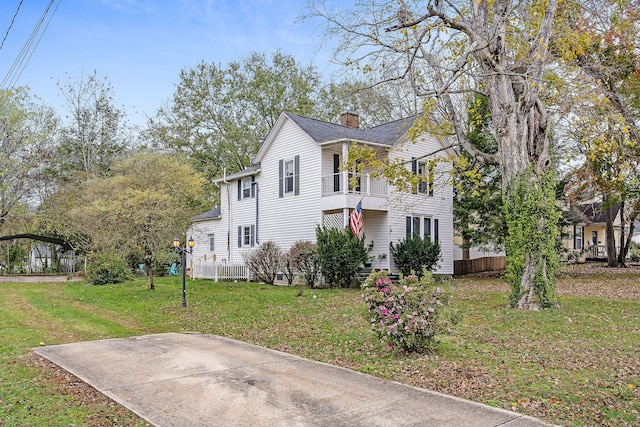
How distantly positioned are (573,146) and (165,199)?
15892 millimetres

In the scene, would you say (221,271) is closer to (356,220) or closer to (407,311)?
(356,220)

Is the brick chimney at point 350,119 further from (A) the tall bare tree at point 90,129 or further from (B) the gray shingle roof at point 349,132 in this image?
(A) the tall bare tree at point 90,129

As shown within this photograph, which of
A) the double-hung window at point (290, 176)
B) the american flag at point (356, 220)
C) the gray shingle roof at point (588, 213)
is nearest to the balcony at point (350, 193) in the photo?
the american flag at point (356, 220)

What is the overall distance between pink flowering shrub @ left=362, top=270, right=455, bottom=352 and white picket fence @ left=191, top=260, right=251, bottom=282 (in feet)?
54.9

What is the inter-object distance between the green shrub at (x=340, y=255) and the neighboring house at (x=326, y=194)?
112cm

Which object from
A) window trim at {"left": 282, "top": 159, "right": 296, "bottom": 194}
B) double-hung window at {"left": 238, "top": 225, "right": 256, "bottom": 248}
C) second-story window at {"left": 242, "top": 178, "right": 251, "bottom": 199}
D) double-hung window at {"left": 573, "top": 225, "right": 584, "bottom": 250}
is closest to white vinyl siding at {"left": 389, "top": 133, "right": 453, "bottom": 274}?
window trim at {"left": 282, "top": 159, "right": 296, "bottom": 194}

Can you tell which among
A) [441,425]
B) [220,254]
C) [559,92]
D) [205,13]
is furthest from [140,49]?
[220,254]

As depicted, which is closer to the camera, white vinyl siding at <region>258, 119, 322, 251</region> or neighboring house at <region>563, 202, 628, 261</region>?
white vinyl siding at <region>258, 119, 322, 251</region>

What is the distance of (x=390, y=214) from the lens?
2083cm

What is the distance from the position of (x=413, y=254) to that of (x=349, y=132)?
6136 millimetres

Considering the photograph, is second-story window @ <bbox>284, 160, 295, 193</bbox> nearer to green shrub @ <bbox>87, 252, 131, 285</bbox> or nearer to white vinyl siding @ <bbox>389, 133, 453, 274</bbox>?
white vinyl siding @ <bbox>389, 133, 453, 274</bbox>

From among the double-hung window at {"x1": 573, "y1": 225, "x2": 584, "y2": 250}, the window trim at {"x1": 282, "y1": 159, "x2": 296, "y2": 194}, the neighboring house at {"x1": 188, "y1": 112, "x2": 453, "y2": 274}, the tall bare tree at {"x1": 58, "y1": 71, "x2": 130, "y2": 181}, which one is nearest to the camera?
the neighboring house at {"x1": 188, "y1": 112, "x2": 453, "y2": 274}

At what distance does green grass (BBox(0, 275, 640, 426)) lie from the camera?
5422 millimetres

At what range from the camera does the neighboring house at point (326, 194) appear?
803 inches
